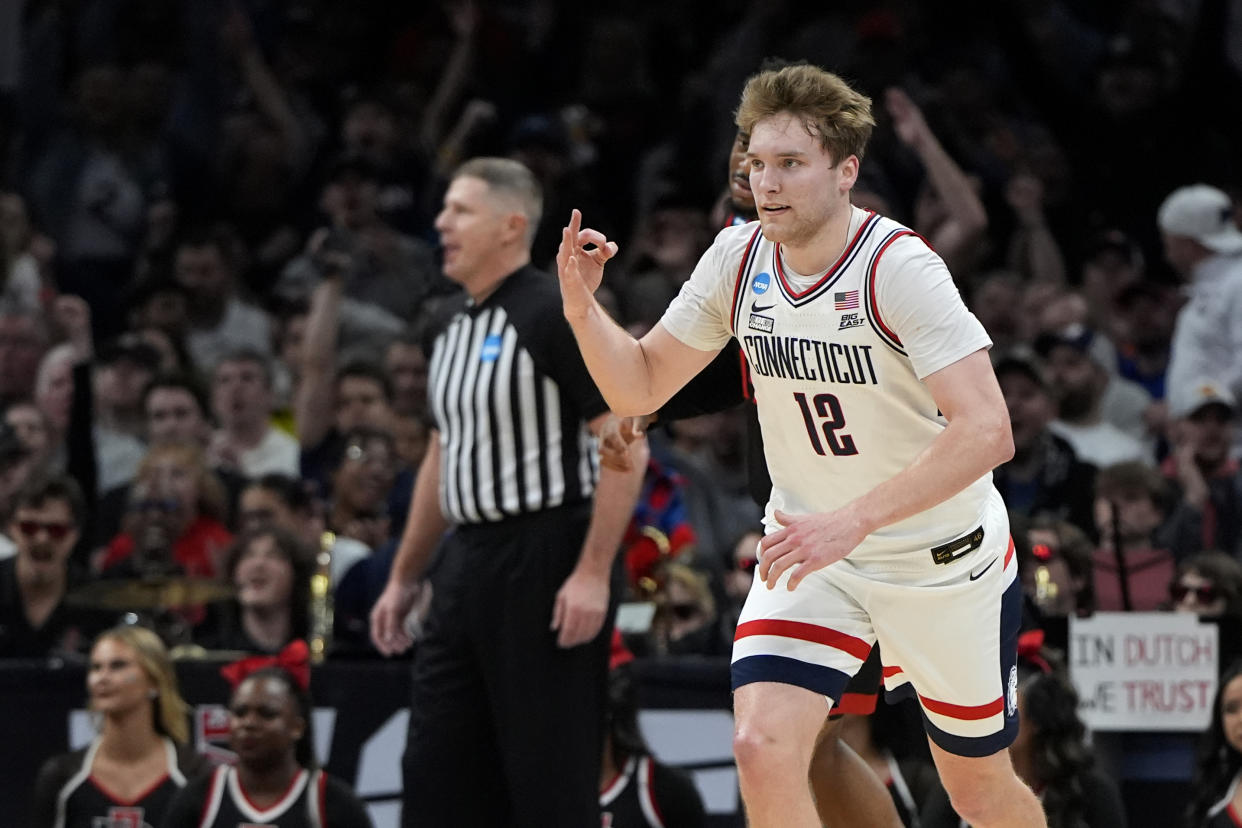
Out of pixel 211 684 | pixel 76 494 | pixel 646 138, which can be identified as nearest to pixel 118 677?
pixel 211 684

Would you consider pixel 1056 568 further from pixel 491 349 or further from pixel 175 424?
pixel 175 424

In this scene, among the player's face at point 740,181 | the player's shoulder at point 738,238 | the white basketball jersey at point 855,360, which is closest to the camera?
the white basketball jersey at point 855,360

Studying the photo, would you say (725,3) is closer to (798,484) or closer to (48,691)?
(48,691)

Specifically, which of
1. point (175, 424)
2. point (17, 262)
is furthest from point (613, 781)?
point (17, 262)

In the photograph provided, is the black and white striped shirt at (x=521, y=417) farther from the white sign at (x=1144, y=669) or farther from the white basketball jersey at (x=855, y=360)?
the white sign at (x=1144, y=669)

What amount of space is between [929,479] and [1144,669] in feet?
10.9

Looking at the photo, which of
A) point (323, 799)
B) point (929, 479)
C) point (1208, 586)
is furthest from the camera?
point (1208, 586)

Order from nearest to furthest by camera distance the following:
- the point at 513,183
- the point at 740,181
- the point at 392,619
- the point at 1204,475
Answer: the point at 740,181 → the point at 513,183 → the point at 392,619 → the point at 1204,475

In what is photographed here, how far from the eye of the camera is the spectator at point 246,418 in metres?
10.2

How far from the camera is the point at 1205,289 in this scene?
1008 cm

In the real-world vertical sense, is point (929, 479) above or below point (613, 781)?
above

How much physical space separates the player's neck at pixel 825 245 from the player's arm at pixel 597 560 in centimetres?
126

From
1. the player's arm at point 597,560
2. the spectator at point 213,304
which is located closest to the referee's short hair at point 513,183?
the player's arm at point 597,560

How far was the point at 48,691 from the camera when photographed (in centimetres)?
768
